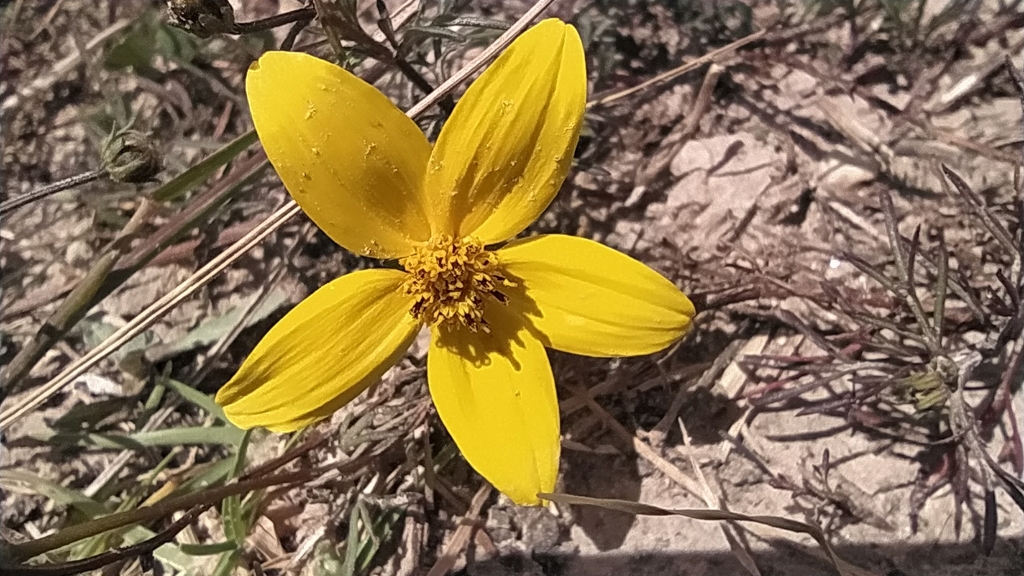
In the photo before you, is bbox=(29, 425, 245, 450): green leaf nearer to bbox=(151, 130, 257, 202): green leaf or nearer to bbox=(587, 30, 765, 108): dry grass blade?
bbox=(151, 130, 257, 202): green leaf

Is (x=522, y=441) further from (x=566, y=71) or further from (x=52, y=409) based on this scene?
(x=52, y=409)

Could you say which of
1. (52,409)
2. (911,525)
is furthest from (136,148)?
(911,525)

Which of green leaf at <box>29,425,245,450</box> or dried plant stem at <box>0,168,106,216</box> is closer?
dried plant stem at <box>0,168,106,216</box>

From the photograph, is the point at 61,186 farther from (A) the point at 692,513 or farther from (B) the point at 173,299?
(A) the point at 692,513

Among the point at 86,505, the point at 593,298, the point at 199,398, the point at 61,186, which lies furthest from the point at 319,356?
the point at 86,505

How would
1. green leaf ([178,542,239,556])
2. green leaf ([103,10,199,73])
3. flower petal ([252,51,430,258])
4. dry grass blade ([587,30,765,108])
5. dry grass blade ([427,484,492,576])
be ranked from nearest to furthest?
flower petal ([252,51,430,258]) < green leaf ([178,542,239,556]) < dry grass blade ([427,484,492,576]) < dry grass blade ([587,30,765,108]) < green leaf ([103,10,199,73])

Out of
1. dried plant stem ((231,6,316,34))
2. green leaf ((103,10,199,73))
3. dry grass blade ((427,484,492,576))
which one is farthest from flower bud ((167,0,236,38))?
dry grass blade ((427,484,492,576))

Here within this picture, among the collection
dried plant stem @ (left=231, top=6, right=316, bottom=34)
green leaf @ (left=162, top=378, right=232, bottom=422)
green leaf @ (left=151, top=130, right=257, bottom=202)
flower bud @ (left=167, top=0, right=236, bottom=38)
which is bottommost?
green leaf @ (left=162, top=378, right=232, bottom=422)

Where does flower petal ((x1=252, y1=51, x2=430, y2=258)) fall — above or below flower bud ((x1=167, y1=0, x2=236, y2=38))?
below
